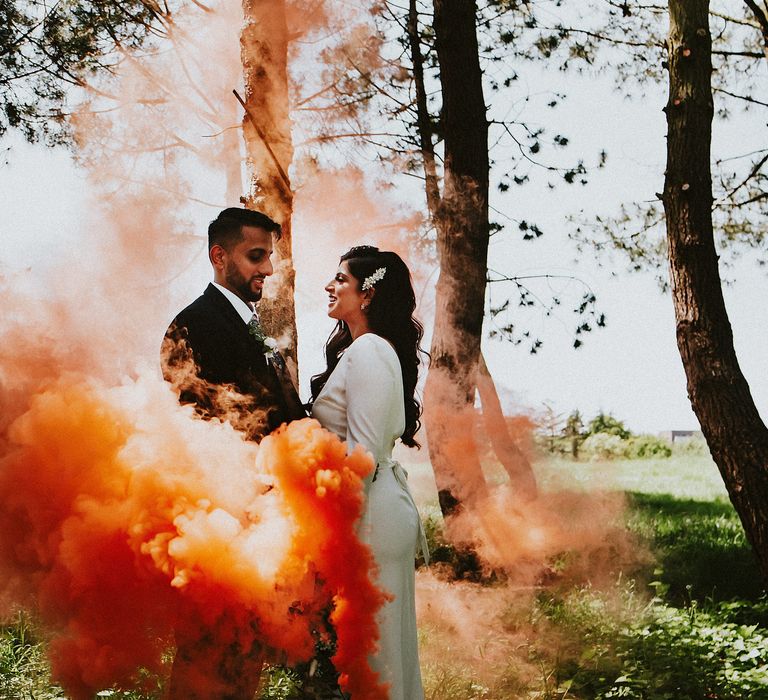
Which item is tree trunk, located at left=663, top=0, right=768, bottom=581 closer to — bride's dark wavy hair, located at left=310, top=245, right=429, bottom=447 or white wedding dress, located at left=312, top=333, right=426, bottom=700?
bride's dark wavy hair, located at left=310, top=245, right=429, bottom=447

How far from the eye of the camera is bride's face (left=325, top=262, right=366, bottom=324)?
3.43m

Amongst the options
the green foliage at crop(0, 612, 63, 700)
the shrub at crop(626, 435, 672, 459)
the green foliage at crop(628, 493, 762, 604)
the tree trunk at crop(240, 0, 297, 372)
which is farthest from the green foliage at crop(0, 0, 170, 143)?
the shrub at crop(626, 435, 672, 459)

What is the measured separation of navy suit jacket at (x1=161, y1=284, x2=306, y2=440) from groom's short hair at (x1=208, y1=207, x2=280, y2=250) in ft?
1.38

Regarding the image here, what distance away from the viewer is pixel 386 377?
2.92 meters

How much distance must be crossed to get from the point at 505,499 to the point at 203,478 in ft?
12.2

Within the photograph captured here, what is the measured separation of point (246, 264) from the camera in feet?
11.6

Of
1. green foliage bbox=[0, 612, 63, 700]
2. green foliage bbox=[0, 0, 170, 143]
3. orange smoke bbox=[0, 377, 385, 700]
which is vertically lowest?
green foliage bbox=[0, 612, 63, 700]

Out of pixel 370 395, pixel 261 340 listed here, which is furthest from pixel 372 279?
pixel 370 395

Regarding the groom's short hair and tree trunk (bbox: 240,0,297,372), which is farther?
tree trunk (bbox: 240,0,297,372)

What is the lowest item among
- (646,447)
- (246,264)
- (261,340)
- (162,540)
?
(646,447)

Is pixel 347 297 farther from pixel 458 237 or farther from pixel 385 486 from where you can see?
pixel 458 237

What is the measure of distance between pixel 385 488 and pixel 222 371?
869 mm

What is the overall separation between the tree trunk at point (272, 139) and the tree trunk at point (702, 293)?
285cm

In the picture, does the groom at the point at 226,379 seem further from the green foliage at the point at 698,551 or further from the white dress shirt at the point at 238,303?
the green foliage at the point at 698,551
